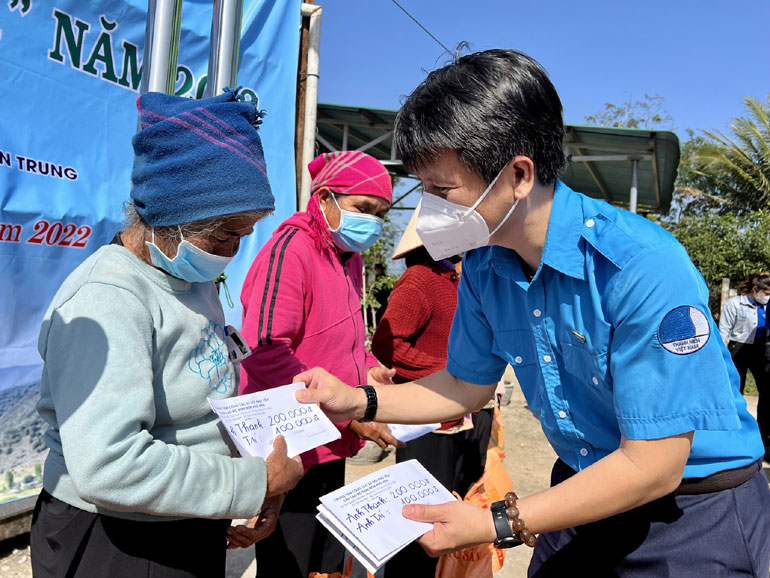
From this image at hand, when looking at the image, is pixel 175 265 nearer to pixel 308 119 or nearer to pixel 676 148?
pixel 308 119

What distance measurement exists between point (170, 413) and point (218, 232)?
48 centimetres

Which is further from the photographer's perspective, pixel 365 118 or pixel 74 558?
pixel 365 118

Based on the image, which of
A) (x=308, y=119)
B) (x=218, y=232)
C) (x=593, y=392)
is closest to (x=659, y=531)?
(x=593, y=392)

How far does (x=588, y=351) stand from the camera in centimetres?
140

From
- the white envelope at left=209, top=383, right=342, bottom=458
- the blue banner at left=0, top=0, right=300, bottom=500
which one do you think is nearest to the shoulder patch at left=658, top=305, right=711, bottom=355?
the white envelope at left=209, top=383, right=342, bottom=458

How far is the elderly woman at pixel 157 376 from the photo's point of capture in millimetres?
1237

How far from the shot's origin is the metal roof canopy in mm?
7865

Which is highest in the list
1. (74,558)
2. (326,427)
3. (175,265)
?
(175,265)

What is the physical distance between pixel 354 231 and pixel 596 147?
731 cm

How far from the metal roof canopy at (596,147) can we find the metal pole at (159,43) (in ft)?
17.6

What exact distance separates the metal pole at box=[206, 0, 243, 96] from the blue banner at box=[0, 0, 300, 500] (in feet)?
3.82

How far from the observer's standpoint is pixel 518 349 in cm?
169

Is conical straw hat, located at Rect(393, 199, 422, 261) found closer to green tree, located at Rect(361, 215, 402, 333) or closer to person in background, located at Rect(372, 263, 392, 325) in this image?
green tree, located at Rect(361, 215, 402, 333)

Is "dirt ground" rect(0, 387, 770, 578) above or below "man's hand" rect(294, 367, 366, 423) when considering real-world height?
below
